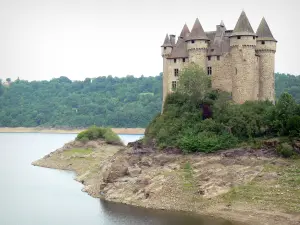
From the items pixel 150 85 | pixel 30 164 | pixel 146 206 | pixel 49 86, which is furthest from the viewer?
pixel 49 86

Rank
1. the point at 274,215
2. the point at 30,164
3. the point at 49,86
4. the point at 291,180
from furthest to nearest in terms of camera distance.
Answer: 1. the point at 49,86
2. the point at 30,164
3. the point at 291,180
4. the point at 274,215

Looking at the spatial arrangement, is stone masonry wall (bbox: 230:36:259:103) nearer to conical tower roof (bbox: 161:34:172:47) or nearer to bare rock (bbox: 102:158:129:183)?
conical tower roof (bbox: 161:34:172:47)

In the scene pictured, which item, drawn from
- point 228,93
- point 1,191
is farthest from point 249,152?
point 1,191

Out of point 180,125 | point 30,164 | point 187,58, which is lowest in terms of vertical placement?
point 30,164

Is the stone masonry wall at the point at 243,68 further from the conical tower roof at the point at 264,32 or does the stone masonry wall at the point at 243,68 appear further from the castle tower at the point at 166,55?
the castle tower at the point at 166,55

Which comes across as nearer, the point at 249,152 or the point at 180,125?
the point at 249,152

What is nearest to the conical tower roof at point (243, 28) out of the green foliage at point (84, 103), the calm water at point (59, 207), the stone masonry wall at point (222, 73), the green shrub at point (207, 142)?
the stone masonry wall at point (222, 73)

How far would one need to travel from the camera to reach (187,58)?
5906cm

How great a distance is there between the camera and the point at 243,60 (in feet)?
181

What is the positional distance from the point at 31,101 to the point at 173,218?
481 feet

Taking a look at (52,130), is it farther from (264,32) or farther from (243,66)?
(243,66)

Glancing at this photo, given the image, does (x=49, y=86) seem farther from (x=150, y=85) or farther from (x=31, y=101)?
(x=150, y=85)

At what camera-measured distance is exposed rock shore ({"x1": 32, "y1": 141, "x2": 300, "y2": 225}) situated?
43062mm

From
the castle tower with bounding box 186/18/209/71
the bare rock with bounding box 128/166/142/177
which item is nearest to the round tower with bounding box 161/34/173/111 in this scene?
the castle tower with bounding box 186/18/209/71
